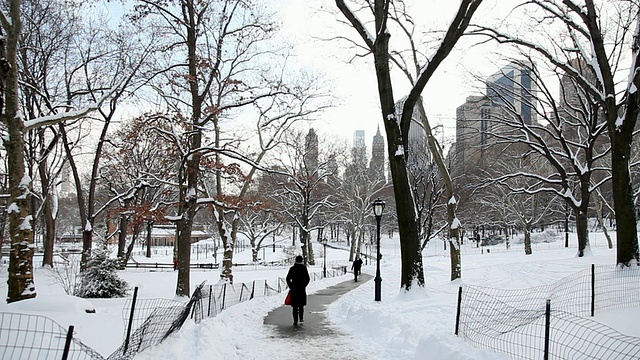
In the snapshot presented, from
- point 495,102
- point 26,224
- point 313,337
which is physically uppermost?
point 495,102

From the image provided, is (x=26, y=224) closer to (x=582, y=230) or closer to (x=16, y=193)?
(x=16, y=193)

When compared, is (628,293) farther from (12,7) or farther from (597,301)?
(12,7)

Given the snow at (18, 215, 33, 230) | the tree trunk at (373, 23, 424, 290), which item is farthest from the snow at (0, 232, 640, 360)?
the snow at (18, 215, 33, 230)

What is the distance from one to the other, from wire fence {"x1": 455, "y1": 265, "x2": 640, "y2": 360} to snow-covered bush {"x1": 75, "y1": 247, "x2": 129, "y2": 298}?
12186 mm

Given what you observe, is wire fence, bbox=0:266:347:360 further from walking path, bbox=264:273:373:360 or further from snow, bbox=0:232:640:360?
walking path, bbox=264:273:373:360

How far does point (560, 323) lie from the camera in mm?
8023

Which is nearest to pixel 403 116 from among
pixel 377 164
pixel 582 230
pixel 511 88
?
Result: pixel 511 88

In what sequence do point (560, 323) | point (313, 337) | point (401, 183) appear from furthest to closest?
point (401, 183)
point (313, 337)
point (560, 323)

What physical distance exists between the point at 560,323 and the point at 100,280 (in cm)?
1483

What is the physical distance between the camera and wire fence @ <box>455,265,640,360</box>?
6.02 metres

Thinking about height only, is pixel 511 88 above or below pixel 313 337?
above

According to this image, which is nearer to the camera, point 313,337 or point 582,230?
point 313,337

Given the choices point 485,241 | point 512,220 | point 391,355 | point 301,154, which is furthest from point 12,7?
point 485,241

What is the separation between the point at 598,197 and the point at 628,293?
32.6m
